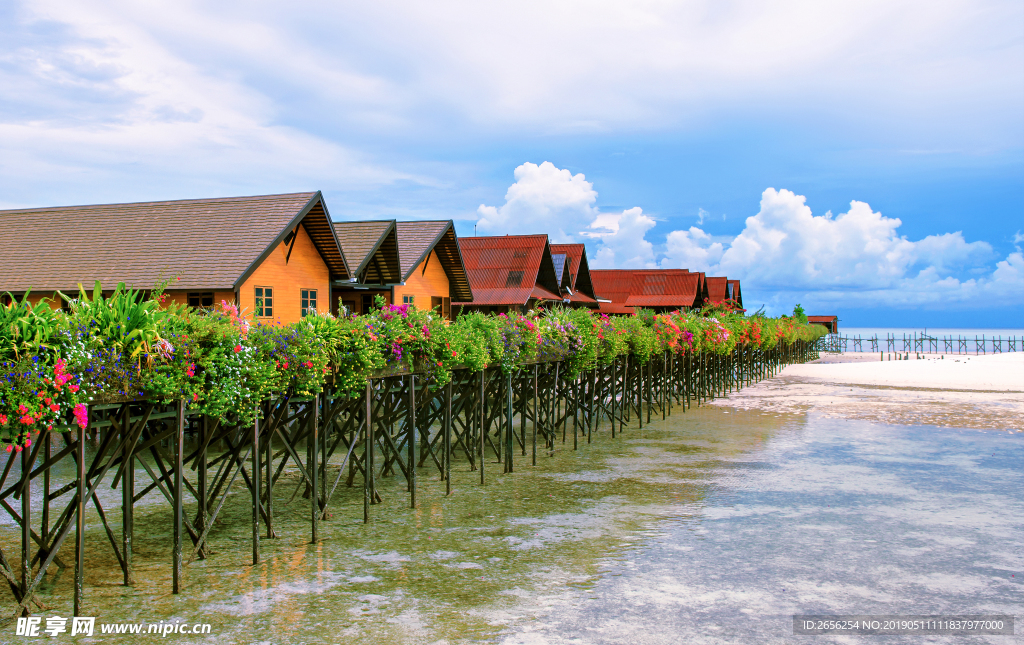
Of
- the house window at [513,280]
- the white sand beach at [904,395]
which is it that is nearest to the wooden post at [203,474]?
the white sand beach at [904,395]

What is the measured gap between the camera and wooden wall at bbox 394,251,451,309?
3172 cm

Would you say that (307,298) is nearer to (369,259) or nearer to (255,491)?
(369,259)

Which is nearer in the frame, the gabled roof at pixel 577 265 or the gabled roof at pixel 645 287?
the gabled roof at pixel 577 265

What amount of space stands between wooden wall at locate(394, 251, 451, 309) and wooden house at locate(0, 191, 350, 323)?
4.69 meters

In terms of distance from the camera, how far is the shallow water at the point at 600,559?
25.0 feet

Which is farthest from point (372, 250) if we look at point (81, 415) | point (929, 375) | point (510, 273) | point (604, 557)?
point (929, 375)

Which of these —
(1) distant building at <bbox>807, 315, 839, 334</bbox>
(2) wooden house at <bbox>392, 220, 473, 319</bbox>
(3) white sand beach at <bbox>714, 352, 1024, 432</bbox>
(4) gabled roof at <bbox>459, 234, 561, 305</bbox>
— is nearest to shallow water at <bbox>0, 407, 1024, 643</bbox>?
(3) white sand beach at <bbox>714, 352, 1024, 432</bbox>

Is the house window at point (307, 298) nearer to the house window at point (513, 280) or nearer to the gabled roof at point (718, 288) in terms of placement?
the house window at point (513, 280)

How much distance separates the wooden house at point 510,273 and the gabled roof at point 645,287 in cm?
1733

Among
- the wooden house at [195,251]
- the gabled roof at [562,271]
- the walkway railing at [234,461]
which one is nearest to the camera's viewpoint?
the walkway railing at [234,461]

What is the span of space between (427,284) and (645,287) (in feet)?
115

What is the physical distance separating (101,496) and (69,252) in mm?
14147

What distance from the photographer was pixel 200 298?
22.2 m

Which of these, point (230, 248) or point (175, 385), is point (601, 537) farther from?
point (230, 248)
